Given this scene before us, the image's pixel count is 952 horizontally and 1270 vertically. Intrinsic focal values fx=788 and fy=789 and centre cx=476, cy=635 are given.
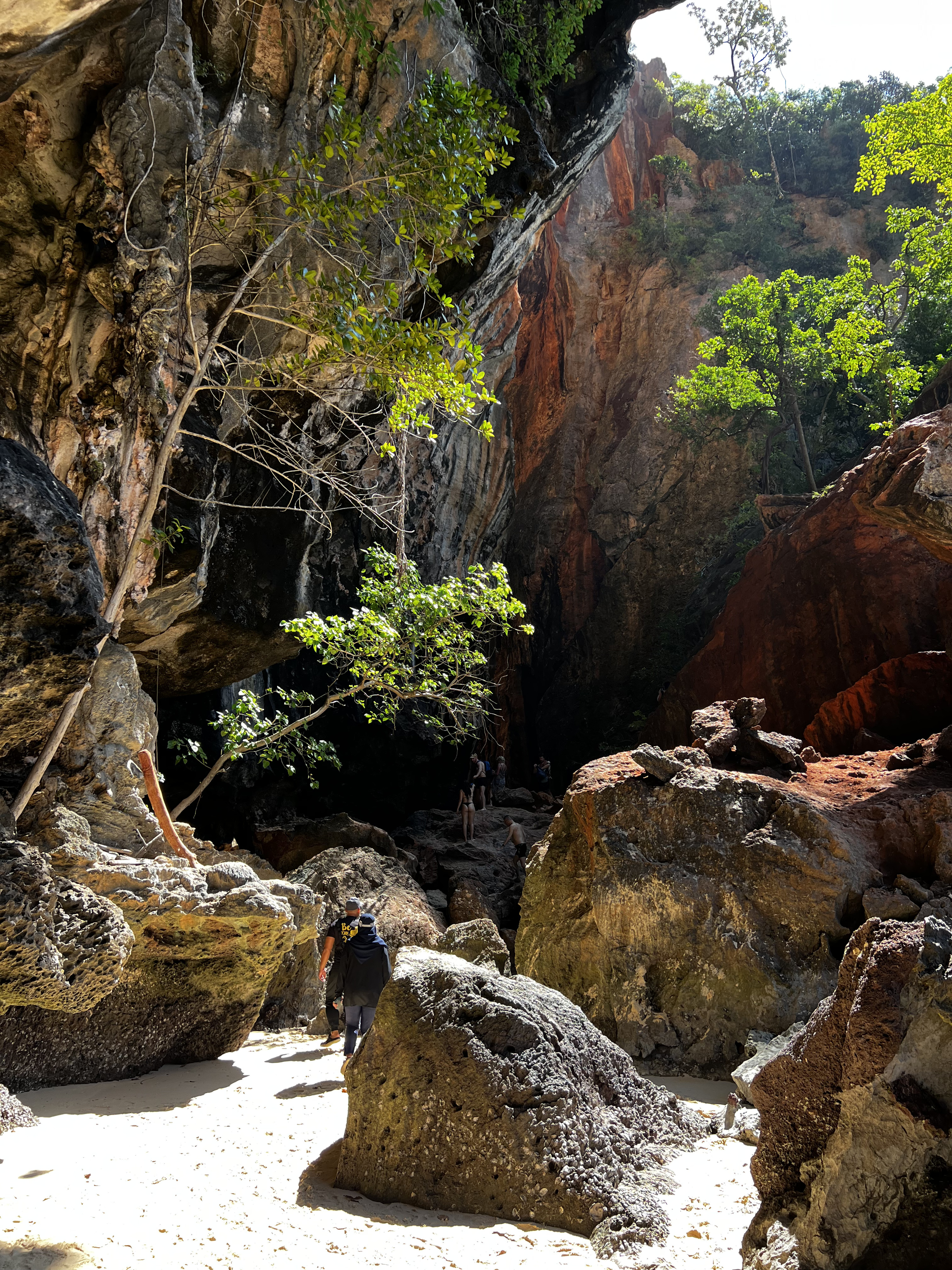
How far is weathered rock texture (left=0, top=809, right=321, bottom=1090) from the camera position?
573 cm

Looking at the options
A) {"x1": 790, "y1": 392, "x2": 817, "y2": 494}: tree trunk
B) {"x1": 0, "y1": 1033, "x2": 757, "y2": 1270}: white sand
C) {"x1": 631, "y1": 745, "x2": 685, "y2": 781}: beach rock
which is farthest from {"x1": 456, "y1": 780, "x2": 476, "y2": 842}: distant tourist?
{"x1": 0, "y1": 1033, "x2": 757, "y2": 1270}: white sand

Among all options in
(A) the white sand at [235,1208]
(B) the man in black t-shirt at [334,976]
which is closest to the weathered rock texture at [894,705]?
(B) the man in black t-shirt at [334,976]

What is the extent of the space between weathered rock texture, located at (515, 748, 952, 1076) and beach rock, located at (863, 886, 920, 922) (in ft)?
0.57

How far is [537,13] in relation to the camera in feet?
39.9

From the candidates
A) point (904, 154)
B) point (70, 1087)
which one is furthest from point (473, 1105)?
point (904, 154)

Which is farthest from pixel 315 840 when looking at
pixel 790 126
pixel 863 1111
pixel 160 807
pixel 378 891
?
pixel 790 126

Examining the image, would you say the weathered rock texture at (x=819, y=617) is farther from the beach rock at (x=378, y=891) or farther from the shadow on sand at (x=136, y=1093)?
the shadow on sand at (x=136, y=1093)

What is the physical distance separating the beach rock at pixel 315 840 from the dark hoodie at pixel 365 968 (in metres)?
6.83

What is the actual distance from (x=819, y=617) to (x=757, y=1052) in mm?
10846

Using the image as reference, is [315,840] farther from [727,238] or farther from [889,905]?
[727,238]

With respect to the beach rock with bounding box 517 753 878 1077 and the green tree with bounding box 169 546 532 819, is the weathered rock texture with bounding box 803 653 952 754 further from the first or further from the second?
the green tree with bounding box 169 546 532 819

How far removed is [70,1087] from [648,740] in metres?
15.2

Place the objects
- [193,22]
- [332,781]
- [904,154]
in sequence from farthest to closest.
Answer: [332,781] < [904,154] < [193,22]

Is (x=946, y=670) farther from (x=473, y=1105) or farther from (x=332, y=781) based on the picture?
(x=332, y=781)
